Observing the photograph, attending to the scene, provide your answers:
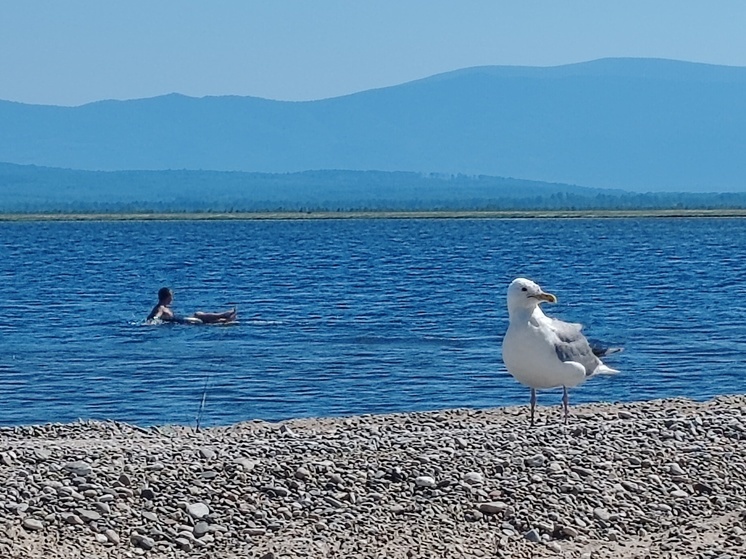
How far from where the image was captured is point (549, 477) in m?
10.6

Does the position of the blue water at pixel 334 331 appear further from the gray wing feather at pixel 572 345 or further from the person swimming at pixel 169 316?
A: the gray wing feather at pixel 572 345

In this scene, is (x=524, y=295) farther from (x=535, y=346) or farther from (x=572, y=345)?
(x=572, y=345)

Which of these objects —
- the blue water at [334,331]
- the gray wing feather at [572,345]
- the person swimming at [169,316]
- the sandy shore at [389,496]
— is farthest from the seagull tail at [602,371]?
the person swimming at [169,316]

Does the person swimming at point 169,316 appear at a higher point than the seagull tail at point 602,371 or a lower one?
lower

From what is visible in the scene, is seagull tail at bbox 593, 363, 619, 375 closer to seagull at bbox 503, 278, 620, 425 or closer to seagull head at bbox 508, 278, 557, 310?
seagull at bbox 503, 278, 620, 425

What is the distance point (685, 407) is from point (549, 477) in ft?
16.7

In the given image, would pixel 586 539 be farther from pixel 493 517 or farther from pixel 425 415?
pixel 425 415

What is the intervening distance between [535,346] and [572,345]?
0.63 m

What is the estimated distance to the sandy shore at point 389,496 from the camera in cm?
959

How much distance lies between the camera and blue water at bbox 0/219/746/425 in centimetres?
2020

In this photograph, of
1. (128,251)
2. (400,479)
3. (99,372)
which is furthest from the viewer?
(128,251)

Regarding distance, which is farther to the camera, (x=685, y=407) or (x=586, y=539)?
(x=685, y=407)

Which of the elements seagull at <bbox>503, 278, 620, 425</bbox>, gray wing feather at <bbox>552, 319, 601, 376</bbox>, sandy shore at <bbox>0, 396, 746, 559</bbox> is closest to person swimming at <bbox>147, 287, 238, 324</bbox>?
gray wing feather at <bbox>552, 319, 601, 376</bbox>

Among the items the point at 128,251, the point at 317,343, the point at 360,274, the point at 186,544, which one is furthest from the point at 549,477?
the point at 128,251
